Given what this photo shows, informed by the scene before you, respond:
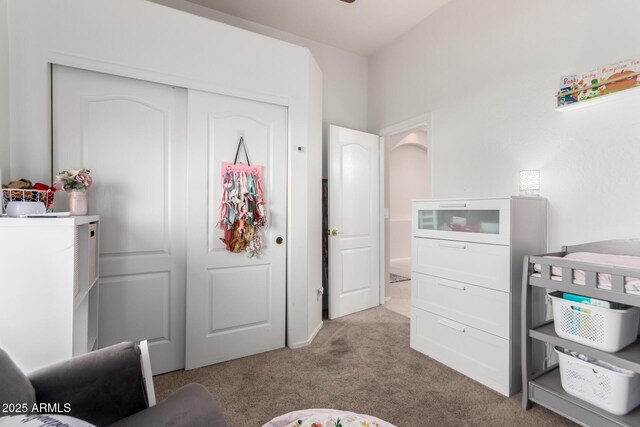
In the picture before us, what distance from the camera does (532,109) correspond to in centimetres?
215

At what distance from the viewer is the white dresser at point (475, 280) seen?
6.12 feet

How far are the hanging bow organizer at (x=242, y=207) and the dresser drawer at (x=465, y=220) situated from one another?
1300mm

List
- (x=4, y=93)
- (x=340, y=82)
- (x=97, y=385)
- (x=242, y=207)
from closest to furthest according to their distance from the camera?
1. (x=97, y=385)
2. (x=4, y=93)
3. (x=242, y=207)
4. (x=340, y=82)

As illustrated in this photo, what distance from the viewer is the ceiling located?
2.78 metres

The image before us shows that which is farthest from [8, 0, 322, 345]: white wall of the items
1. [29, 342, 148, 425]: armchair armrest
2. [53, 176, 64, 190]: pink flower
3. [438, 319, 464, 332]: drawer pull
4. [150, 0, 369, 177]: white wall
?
[29, 342, 148, 425]: armchair armrest

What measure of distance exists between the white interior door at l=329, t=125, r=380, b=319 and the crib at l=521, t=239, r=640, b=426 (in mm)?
1748

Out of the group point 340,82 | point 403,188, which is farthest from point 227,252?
point 403,188

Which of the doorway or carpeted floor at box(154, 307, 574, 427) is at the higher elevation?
the doorway

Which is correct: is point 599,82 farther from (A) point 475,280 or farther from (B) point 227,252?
(B) point 227,252

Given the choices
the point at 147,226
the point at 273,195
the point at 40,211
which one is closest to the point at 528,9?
the point at 273,195

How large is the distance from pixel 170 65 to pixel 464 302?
2665mm

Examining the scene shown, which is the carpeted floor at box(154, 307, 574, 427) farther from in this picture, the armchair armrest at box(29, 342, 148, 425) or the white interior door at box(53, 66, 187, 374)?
the armchair armrest at box(29, 342, 148, 425)

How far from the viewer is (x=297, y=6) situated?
9.20 feet

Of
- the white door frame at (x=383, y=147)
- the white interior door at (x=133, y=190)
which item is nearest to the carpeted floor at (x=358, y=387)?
the white interior door at (x=133, y=190)
